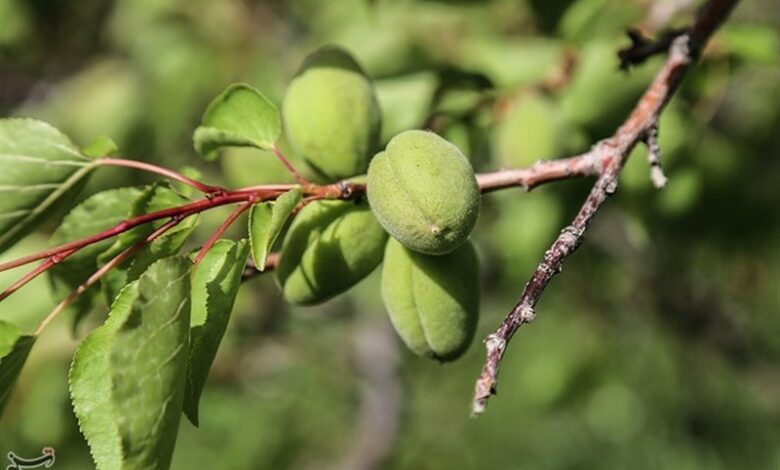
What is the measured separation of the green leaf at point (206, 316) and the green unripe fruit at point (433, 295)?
197 millimetres

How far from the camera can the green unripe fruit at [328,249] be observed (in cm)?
98

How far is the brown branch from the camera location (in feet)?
2.37

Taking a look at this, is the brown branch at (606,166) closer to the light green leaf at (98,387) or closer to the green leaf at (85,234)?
the light green leaf at (98,387)

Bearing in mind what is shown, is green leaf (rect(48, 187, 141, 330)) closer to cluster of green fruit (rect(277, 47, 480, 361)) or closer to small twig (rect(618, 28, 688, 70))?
cluster of green fruit (rect(277, 47, 480, 361))

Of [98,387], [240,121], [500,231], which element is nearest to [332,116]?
[240,121]

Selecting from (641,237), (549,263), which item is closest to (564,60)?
(641,237)

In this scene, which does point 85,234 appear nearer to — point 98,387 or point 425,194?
point 98,387

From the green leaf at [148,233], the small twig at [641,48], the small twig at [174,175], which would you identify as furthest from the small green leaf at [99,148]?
the small twig at [641,48]

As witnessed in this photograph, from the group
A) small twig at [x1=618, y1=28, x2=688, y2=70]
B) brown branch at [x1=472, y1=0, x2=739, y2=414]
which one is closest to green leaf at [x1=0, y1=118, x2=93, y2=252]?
brown branch at [x1=472, y1=0, x2=739, y2=414]

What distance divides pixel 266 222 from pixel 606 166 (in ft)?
1.24

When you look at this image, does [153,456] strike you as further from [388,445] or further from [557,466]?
[557,466]

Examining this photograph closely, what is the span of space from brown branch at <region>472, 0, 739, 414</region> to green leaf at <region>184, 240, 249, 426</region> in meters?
0.26

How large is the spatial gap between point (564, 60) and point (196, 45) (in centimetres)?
137

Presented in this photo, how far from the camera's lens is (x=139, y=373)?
0.75m
